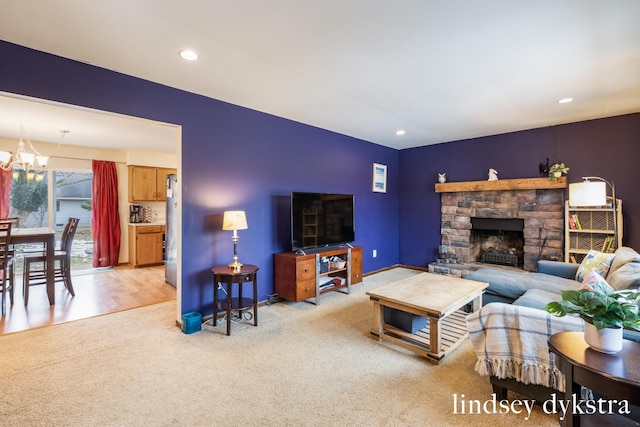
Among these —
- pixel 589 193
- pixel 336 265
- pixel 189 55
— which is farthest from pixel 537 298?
pixel 189 55

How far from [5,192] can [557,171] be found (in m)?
8.61

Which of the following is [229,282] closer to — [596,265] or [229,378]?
[229,378]

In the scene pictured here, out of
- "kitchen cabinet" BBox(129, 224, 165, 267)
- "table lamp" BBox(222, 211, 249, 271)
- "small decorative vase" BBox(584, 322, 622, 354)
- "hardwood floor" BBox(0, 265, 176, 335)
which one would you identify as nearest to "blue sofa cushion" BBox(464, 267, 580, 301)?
"small decorative vase" BBox(584, 322, 622, 354)

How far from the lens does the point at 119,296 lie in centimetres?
398

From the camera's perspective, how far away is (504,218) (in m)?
4.79

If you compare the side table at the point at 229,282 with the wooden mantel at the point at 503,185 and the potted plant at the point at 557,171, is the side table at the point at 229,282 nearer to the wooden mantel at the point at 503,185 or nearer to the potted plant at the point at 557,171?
the wooden mantel at the point at 503,185

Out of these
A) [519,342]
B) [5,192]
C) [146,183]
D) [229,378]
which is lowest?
[229,378]

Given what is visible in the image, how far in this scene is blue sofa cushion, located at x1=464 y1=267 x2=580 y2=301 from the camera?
288 centimetres

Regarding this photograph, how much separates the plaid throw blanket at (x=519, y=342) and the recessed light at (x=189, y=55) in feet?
9.25

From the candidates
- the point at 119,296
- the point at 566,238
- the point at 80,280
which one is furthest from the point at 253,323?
the point at 566,238

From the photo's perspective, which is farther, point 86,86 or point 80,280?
point 80,280

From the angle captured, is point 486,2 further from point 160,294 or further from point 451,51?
point 160,294

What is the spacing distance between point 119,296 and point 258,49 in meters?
3.71

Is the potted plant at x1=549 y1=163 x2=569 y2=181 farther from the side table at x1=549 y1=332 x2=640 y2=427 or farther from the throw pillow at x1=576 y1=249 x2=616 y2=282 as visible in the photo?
the side table at x1=549 y1=332 x2=640 y2=427
